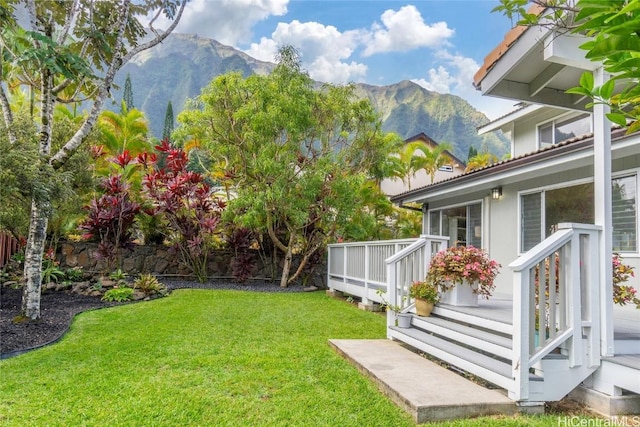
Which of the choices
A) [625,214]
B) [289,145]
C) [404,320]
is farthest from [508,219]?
[289,145]

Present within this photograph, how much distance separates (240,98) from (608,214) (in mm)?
8812

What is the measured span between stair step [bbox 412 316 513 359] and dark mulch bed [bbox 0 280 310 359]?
4.73 metres

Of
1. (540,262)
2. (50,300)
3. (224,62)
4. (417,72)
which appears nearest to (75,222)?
(50,300)

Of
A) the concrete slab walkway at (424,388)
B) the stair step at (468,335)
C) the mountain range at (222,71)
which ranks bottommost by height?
the concrete slab walkway at (424,388)

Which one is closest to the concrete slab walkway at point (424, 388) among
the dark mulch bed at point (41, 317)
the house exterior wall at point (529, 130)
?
the dark mulch bed at point (41, 317)

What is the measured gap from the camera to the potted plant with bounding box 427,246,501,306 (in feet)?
16.0

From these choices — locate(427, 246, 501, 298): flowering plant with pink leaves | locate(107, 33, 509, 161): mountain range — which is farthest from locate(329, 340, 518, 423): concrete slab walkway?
locate(107, 33, 509, 161): mountain range

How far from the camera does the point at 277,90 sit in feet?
33.1

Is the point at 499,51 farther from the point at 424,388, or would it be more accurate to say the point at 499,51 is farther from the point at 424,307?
the point at 424,388

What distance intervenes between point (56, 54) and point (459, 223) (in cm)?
825

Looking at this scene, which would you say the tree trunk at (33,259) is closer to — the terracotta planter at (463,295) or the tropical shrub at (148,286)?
the tropical shrub at (148,286)

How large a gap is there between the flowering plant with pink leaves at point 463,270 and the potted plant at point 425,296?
0.30 feet

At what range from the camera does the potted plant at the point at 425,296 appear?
5160 mm

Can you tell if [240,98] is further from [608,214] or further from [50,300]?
[608,214]
